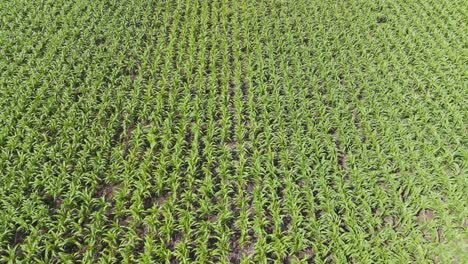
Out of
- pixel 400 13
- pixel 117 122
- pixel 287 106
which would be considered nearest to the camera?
pixel 117 122

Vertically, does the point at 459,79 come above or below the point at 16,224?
below

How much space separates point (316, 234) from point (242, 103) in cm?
394

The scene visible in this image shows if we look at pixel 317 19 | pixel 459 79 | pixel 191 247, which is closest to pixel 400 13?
pixel 317 19

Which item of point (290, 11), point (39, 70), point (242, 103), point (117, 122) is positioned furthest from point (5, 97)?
point (290, 11)

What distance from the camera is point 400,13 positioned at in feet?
46.7

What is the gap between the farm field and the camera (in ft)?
21.6

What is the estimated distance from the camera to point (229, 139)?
860 centimetres

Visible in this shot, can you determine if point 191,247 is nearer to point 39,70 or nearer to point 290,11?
point 39,70

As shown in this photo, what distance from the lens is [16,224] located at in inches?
259

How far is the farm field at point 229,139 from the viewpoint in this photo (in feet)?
Answer: 21.6

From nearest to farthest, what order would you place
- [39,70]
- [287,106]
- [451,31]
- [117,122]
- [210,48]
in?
[117,122] → [287,106] → [39,70] → [210,48] → [451,31]

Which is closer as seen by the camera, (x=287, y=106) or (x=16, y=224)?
(x=16, y=224)

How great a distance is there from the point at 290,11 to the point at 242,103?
20.6 ft

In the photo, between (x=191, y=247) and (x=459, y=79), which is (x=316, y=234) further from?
(x=459, y=79)
